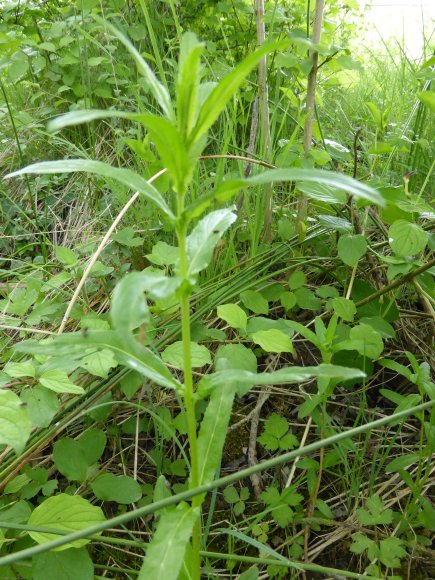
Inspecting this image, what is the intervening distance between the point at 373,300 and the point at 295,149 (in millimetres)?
599

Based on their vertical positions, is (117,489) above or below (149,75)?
below

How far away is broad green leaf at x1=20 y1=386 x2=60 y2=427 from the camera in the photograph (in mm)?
980

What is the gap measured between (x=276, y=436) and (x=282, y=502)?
0.14 m

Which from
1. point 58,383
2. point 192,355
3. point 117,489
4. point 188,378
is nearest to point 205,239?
point 188,378

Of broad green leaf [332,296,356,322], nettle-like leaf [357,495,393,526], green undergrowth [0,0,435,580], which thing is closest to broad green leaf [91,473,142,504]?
green undergrowth [0,0,435,580]

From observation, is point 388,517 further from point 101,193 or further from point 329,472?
point 101,193

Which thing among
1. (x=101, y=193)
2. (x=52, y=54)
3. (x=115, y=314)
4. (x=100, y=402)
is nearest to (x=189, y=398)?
(x=115, y=314)

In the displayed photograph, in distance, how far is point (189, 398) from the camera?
2.36 feet

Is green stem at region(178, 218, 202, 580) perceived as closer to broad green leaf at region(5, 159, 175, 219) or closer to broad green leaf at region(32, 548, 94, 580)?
broad green leaf at region(5, 159, 175, 219)

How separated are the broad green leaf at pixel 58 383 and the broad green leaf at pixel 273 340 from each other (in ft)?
1.22

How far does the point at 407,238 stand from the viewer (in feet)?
3.78

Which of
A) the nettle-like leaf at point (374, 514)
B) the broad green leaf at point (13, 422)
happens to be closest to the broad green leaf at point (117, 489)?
the broad green leaf at point (13, 422)

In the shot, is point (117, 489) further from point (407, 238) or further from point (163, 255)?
point (407, 238)

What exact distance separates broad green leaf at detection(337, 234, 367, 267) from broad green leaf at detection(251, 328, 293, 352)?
293 mm
